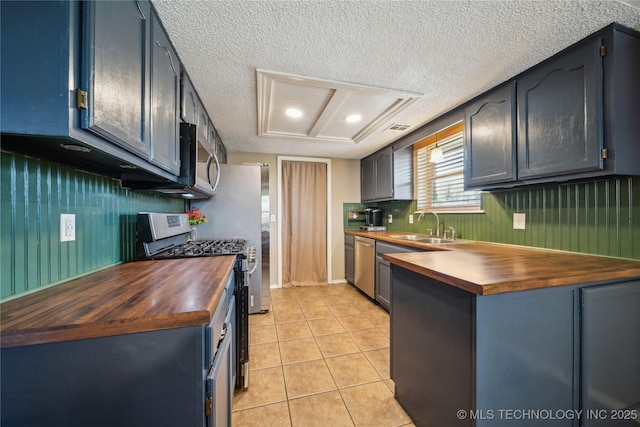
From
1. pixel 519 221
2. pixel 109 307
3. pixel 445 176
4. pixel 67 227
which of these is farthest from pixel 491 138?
pixel 67 227

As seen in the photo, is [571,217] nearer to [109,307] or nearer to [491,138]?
[491,138]

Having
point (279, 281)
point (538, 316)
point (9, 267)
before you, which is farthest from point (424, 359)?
point (279, 281)

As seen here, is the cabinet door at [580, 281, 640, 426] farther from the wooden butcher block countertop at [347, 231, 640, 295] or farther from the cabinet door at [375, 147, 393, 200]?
the cabinet door at [375, 147, 393, 200]

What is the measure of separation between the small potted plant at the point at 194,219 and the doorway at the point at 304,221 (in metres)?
1.48

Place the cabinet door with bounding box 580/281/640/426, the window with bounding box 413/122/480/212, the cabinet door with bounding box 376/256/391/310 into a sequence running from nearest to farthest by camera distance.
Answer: the cabinet door with bounding box 580/281/640/426, the window with bounding box 413/122/480/212, the cabinet door with bounding box 376/256/391/310

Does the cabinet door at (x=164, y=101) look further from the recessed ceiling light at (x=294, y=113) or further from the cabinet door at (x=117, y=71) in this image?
the recessed ceiling light at (x=294, y=113)

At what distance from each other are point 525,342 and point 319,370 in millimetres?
1325

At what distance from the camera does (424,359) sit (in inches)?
48.2

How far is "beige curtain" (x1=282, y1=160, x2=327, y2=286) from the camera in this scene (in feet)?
12.8

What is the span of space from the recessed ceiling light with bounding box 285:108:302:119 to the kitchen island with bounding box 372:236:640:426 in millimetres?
1711

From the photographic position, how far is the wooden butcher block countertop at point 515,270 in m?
0.95

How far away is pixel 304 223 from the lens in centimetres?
397

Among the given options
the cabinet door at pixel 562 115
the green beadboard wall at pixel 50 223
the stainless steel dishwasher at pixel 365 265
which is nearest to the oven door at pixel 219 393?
the green beadboard wall at pixel 50 223

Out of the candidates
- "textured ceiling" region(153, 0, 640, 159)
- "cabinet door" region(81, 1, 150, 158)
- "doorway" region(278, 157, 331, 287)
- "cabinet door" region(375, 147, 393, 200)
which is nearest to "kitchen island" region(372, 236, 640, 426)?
"textured ceiling" region(153, 0, 640, 159)
